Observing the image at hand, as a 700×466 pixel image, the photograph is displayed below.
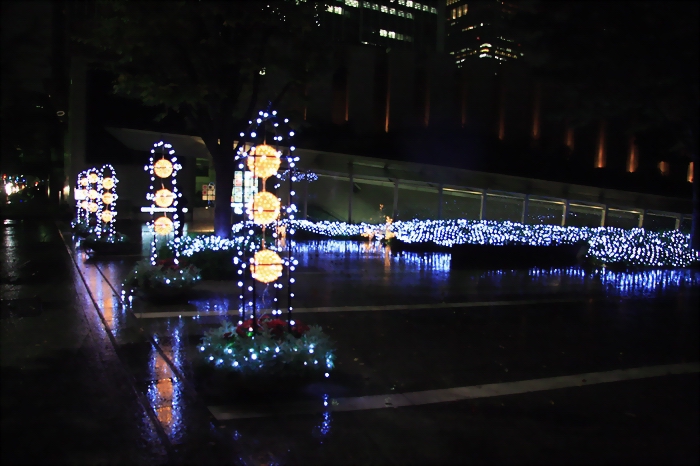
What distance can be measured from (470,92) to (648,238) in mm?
15997

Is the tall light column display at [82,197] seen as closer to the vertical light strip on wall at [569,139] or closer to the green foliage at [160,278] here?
A: the green foliage at [160,278]

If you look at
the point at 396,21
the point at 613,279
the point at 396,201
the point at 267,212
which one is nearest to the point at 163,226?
the point at 267,212

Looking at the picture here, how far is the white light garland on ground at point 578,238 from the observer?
59.6 ft

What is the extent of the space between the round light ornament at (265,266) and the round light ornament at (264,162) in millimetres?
1497

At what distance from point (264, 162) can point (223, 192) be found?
8.01 metres

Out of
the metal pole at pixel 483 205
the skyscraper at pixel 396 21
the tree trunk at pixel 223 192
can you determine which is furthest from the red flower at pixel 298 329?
the skyscraper at pixel 396 21

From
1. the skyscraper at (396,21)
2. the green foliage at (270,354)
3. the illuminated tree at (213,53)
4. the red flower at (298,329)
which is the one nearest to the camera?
the green foliage at (270,354)

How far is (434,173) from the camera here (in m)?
27.6

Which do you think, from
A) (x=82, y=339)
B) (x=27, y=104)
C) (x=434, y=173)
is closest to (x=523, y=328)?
(x=82, y=339)

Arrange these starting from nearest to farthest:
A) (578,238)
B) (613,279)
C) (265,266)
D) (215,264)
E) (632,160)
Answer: (265,266)
(215,264)
(613,279)
(578,238)
(632,160)

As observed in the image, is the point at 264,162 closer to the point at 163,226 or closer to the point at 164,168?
the point at 164,168

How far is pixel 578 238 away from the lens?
795 inches

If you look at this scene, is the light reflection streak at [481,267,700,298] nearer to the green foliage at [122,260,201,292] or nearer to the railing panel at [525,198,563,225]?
the green foliage at [122,260,201,292]

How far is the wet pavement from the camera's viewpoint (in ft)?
17.2
